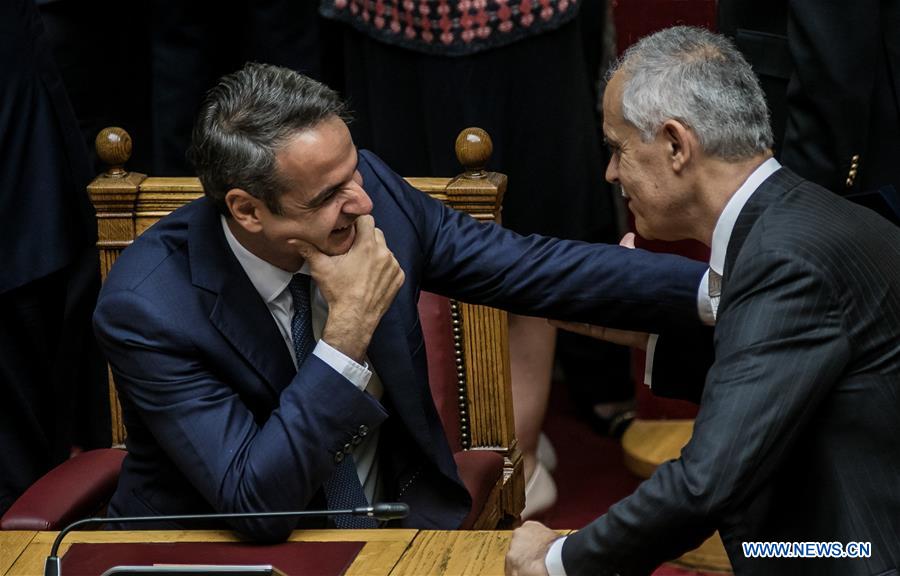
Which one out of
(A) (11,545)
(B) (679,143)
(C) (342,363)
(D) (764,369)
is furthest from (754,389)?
(A) (11,545)

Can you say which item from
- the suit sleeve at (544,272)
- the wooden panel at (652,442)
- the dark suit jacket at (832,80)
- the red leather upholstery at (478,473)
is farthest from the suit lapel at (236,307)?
the wooden panel at (652,442)

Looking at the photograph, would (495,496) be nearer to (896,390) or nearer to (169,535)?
(169,535)

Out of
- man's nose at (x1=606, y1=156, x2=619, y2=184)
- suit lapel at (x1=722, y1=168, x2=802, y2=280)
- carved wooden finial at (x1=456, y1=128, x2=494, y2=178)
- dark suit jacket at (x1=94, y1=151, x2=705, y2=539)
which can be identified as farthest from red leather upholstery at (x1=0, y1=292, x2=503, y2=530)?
suit lapel at (x1=722, y1=168, x2=802, y2=280)

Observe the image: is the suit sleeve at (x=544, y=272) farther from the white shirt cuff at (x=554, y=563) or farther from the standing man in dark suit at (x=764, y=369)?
the white shirt cuff at (x=554, y=563)

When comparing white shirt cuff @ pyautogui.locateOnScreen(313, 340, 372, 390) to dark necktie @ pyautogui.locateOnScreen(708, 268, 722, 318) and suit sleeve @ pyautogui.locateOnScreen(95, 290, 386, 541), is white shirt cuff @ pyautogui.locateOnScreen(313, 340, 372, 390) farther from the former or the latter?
dark necktie @ pyautogui.locateOnScreen(708, 268, 722, 318)

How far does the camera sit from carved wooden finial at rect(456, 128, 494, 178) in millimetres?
2604

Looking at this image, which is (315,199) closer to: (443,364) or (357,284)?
(357,284)

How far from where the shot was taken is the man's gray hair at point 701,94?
6.48 ft

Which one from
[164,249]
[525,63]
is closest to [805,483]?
[164,249]

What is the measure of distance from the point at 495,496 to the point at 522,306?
354 mm

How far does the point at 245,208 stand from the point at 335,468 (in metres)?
0.42

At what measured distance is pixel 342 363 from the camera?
2.19m

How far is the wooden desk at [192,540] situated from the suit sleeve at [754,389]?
362 mm

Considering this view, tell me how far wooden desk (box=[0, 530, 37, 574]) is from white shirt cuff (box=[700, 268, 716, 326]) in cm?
104
